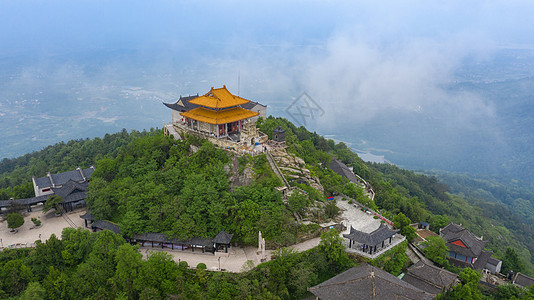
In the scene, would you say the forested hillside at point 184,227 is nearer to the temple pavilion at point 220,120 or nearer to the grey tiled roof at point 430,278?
the grey tiled roof at point 430,278

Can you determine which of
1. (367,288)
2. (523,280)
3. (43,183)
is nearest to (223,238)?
(367,288)

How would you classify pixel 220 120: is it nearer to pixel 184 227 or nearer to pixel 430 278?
pixel 184 227

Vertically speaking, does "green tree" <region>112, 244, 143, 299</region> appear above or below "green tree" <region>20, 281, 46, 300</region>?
above

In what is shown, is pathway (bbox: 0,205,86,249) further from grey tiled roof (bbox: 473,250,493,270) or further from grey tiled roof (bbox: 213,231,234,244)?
grey tiled roof (bbox: 473,250,493,270)

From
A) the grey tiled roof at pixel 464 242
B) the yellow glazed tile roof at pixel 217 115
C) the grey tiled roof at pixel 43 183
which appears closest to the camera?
the grey tiled roof at pixel 464 242

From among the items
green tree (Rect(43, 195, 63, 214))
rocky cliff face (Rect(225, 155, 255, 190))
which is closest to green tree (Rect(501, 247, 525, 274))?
rocky cliff face (Rect(225, 155, 255, 190))

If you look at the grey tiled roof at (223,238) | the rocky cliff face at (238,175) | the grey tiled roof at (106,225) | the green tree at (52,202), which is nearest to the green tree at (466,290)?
the grey tiled roof at (223,238)
